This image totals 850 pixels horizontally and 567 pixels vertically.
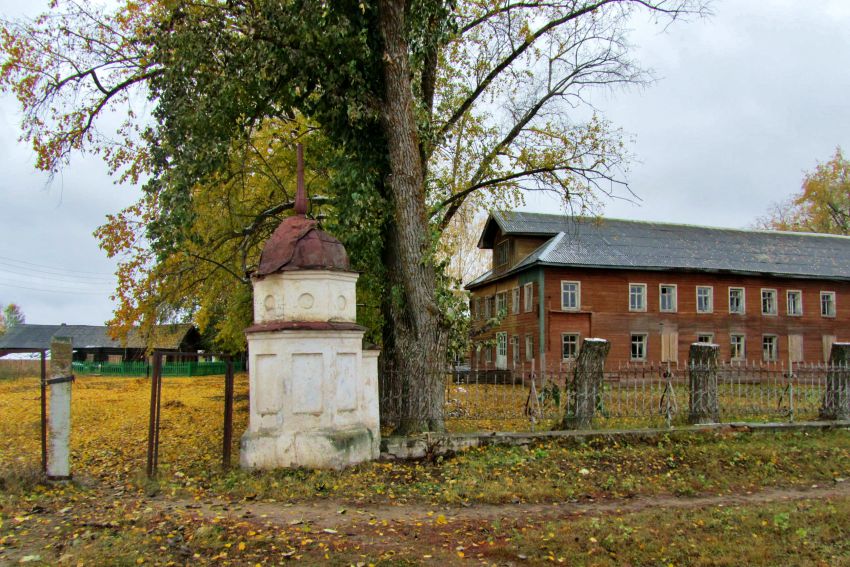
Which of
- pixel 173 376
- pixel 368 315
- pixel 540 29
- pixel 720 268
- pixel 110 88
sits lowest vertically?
pixel 173 376

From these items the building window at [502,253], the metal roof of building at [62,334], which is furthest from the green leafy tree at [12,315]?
the building window at [502,253]

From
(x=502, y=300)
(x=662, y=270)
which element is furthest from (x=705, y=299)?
(x=502, y=300)

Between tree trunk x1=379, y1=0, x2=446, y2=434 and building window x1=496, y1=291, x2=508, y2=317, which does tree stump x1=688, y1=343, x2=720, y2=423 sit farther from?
building window x1=496, y1=291, x2=508, y2=317

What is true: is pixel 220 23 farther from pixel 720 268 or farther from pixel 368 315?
pixel 720 268

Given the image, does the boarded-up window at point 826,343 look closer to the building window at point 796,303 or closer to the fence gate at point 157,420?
the building window at point 796,303

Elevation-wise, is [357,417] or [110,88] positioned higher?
[110,88]

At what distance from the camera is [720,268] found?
30953 millimetres

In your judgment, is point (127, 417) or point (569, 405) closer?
point (569, 405)

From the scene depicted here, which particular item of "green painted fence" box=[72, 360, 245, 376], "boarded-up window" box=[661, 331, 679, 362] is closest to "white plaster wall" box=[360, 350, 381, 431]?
"boarded-up window" box=[661, 331, 679, 362]

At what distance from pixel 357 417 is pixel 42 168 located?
8749 mm

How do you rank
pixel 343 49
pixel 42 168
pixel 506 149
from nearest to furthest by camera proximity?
pixel 343 49, pixel 42 168, pixel 506 149

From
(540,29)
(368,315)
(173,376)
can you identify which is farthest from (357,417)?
(173,376)

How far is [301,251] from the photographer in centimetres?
905

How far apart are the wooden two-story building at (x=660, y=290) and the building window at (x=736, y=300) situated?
0.06 m
